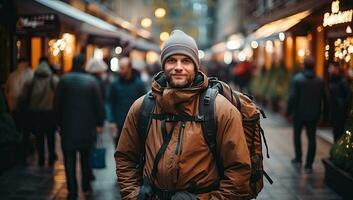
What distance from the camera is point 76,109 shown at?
8258 millimetres

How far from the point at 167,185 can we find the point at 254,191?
31.9 inches

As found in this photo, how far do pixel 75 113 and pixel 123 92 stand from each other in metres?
1.37

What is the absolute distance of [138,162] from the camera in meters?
4.02

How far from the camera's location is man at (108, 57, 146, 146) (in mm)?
9477

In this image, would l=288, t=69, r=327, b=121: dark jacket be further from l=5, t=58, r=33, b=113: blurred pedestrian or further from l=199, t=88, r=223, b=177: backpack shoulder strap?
l=199, t=88, r=223, b=177: backpack shoulder strap

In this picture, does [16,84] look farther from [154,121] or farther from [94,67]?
[154,121]

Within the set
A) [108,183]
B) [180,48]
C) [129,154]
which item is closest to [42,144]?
[108,183]

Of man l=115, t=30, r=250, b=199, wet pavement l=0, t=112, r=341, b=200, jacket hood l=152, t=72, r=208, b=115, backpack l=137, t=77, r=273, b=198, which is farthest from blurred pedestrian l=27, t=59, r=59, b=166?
jacket hood l=152, t=72, r=208, b=115

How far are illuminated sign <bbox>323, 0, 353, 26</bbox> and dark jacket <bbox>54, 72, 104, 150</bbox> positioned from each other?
3.16m

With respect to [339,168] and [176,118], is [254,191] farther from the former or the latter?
[339,168]

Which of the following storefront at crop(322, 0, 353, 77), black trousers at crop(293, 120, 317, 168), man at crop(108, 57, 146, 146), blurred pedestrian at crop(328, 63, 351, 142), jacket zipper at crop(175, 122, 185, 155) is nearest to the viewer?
jacket zipper at crop(175, 122, 185, 155)

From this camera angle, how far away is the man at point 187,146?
3623 millimetres

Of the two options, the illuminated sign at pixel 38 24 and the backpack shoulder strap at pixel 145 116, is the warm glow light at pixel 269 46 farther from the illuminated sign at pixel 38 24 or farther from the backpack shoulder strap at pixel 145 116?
the backpack shoulder strap at pixel 145 116

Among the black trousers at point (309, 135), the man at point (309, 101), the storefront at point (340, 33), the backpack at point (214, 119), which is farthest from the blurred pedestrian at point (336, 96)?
the backpack at point (214, 119)
